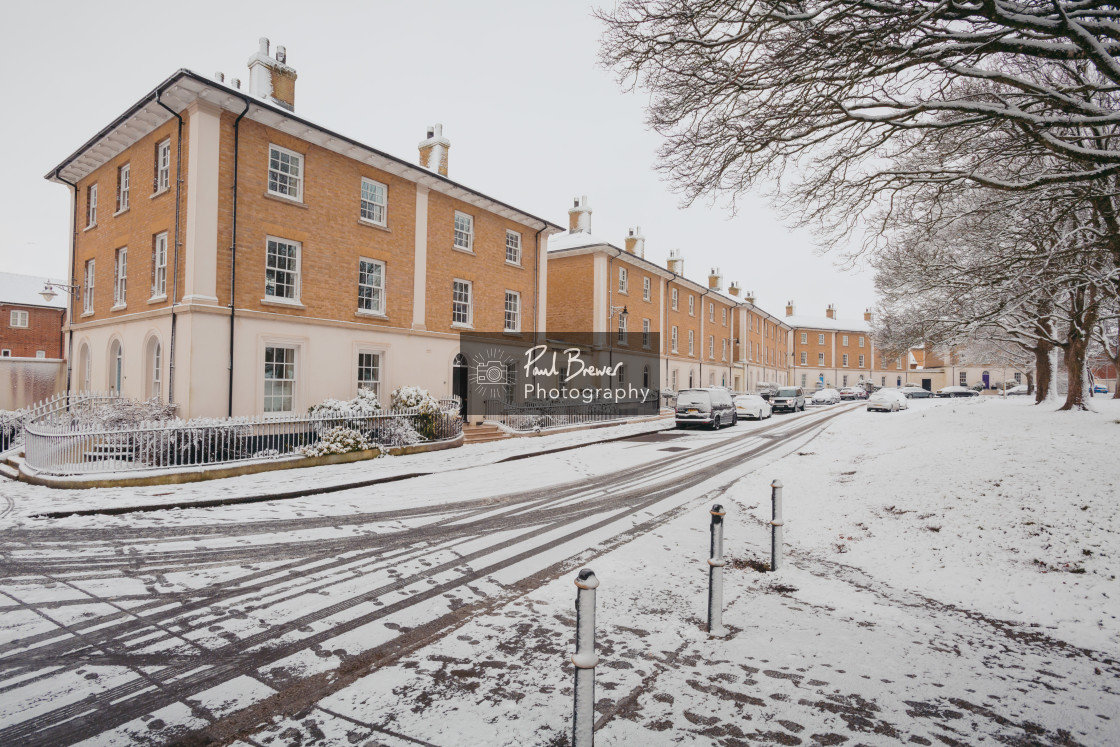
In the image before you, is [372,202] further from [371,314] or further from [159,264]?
[159,264]

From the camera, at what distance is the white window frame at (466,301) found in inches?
806

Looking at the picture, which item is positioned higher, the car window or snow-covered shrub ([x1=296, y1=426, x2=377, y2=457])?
the car window

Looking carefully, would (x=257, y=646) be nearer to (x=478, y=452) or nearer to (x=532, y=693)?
(x=532, y=693)

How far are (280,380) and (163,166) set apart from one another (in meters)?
7.00

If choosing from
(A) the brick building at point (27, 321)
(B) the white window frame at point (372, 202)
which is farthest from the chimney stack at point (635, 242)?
(A) the brick building at point (27, 321)

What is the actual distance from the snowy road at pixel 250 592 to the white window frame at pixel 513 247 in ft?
50.1

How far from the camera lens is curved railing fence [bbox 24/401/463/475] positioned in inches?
406

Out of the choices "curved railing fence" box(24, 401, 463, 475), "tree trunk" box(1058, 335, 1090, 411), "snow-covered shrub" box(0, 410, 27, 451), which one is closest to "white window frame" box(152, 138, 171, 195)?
"curved railing fence" box(24, 401, 463, 475)

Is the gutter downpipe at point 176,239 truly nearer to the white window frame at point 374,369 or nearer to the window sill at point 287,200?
the window sill at point 287,200

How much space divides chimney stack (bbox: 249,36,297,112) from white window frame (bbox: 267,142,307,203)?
178cm

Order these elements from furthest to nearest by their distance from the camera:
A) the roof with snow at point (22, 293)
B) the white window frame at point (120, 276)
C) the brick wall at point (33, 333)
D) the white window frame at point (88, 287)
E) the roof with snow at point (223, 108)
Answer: the roof with snow at point (22, 293), the brick wall at point (33, 333), the white window frame at point (88, 287), the white window frame at point (120, 276), the roof with snow at point (223, 108)

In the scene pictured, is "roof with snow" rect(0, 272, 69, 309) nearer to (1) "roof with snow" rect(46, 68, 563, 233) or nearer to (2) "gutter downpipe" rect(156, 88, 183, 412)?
(1) "roof with snow" rect(46, 68, 563, 233)

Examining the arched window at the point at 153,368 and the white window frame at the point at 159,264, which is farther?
the arched window at the point at 153,368

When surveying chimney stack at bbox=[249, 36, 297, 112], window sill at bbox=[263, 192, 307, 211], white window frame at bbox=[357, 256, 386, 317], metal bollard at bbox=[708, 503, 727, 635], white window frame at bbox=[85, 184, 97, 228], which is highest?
chimney stack at bbox=[249, 36, 297, 112]
